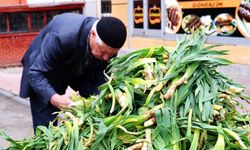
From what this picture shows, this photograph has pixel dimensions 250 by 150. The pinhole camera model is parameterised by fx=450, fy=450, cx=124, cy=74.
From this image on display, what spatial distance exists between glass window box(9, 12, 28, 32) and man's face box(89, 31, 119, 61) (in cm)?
1167

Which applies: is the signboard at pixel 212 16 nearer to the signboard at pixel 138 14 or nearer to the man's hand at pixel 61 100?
the signboard at pixel 138 14

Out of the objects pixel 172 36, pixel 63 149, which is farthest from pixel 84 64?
pixel 172 36

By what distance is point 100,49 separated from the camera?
2.76 metres

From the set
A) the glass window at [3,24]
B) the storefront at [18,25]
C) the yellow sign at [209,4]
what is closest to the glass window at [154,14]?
the yellow sign at [209,4]

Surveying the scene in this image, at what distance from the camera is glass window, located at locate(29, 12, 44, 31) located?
14.3 metres

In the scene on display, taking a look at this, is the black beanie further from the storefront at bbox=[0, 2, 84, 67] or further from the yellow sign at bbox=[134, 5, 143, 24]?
the storefront at bbox=[0, 2, 84, 67]

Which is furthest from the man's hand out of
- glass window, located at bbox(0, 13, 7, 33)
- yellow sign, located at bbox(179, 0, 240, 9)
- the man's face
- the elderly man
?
glass window, located at bbox(0, 13, 7, 33)

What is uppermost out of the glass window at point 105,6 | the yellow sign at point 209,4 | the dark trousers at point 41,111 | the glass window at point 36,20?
the glass window at point 105,6

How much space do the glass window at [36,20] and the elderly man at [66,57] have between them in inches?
439

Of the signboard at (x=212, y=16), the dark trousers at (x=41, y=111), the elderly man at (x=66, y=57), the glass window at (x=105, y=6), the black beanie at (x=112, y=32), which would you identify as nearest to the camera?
the black beanie at (x=112, y=32)

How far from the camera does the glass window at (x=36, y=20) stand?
1434 centimetres

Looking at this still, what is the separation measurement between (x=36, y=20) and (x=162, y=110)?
13.0 metres

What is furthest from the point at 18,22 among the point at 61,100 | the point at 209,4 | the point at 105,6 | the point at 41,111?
the point at 61,100

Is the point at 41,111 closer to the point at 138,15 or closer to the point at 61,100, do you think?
the point at 61,100
